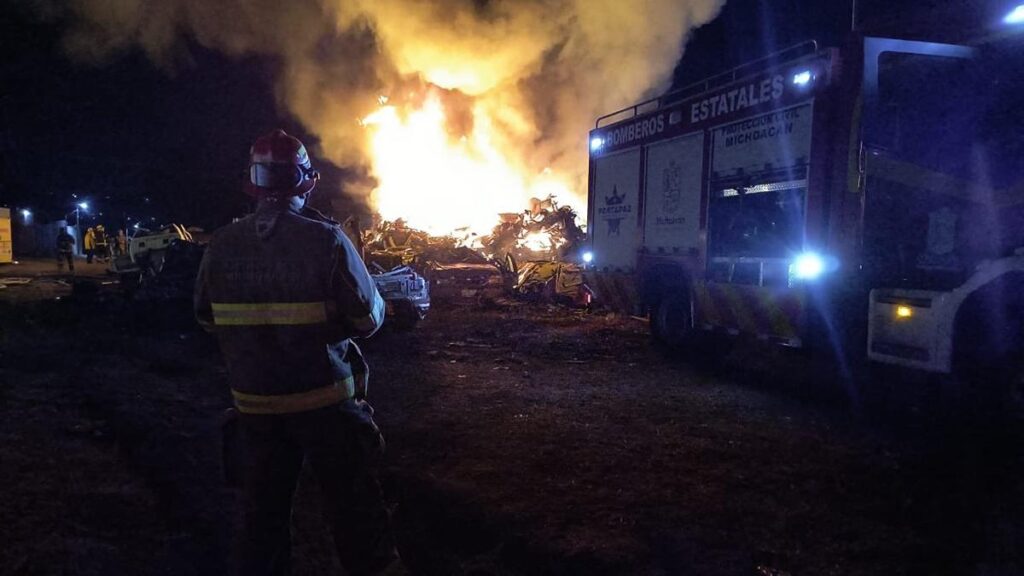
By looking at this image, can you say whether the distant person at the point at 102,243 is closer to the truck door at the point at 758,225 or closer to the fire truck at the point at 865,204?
the truck door at the point at 758,225

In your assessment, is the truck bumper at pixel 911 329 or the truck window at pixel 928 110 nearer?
the truck bumper at pixel 911 329

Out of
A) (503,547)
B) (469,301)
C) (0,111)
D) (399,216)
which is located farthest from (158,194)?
(503,547)

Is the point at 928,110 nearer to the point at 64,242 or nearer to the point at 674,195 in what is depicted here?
the point at 674,195

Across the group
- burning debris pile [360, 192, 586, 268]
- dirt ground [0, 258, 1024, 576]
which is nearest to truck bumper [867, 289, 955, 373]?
dirt ground [0, 258, 1024, 576]

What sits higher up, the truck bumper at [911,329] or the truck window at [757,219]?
the truck window at [757,219]

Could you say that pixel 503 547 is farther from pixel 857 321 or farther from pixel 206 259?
pixel 857 321

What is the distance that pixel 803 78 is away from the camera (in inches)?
260

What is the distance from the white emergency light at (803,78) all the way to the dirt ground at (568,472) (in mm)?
2997

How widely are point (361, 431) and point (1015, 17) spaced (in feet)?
19.7

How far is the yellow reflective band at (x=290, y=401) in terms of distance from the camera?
2.22 metres

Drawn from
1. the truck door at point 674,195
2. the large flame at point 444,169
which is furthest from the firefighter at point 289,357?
the large flame at point 444,169

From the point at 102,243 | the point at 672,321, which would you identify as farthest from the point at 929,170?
the point at 102,243

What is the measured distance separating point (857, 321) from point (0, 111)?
110ft

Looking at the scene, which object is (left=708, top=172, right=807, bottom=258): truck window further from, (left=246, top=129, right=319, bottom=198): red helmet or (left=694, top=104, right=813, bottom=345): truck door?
(left=246, top=129, right=319, bottom=198): red helmet
